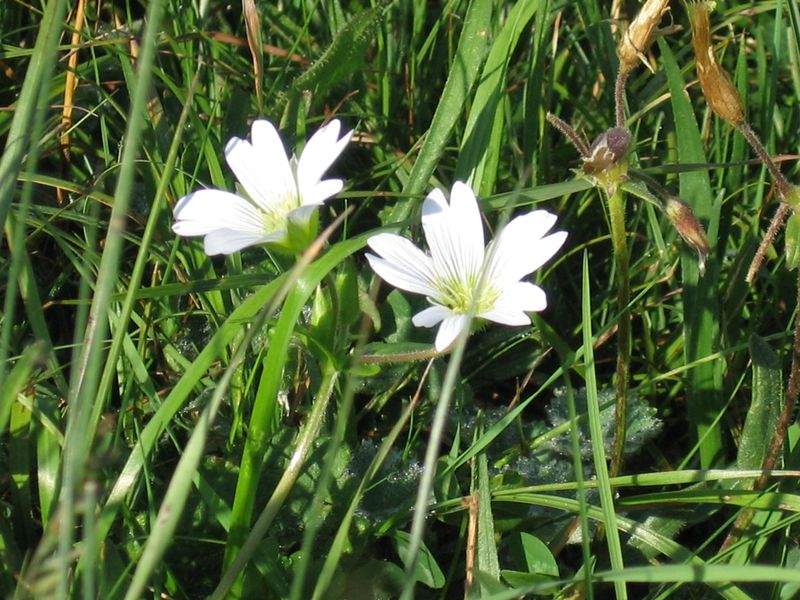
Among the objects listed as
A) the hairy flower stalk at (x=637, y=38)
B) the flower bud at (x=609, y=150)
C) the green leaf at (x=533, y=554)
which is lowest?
the green leaf at (x=533, y=554)

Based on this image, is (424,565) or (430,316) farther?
(424,565)

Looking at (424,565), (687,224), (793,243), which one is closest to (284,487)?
(424,565)

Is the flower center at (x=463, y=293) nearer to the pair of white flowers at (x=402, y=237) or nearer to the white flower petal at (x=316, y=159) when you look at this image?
the pair of white flowers at (x=402, y=237)

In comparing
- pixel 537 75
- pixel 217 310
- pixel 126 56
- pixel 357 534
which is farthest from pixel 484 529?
pixel 126 56

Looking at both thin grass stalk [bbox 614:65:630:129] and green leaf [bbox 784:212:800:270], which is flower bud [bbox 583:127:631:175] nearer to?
thin grass stalk [bbox 614:65:630:129]

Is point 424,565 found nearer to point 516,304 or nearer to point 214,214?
point 516,304

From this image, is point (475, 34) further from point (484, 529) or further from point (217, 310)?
point (484, 529)

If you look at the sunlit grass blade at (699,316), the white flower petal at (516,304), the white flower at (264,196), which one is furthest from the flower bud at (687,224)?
the white flower at (264,196)

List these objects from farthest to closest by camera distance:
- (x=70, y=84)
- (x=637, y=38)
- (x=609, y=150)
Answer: (x=70, y=84), (x=637, y=38), (x=609, y=150)
